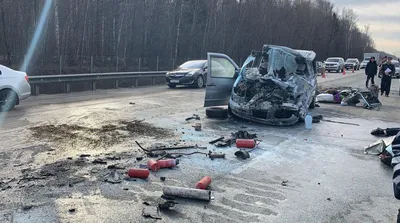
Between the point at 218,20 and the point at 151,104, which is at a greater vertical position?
the point at 218,20

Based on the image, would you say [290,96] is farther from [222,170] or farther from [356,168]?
[222,170]

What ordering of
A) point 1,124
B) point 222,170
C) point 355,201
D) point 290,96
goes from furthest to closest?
point 290,96 < point 1,124 < point 222,170 < point 355,201

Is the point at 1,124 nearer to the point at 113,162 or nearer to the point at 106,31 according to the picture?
the point at 113,162

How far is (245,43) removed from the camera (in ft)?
160

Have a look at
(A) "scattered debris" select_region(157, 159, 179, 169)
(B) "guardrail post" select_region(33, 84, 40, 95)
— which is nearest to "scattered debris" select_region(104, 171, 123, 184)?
(A) "scattered debris" select_region(157, 159, 179, 169)

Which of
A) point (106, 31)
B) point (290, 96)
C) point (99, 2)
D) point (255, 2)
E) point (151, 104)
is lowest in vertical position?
point (151, 104)

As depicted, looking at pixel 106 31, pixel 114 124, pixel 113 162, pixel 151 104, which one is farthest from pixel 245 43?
pixel 113 162

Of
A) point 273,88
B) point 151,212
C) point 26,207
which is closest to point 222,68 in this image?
point 273,88

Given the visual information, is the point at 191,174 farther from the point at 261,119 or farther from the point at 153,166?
the point at 261,119

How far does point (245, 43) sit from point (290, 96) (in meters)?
40.2

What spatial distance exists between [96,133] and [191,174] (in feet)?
→ 10.4

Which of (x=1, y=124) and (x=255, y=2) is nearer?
(x=1, y=124)

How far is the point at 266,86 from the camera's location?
9797 millimetres

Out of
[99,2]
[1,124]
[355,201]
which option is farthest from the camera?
[99,2]
